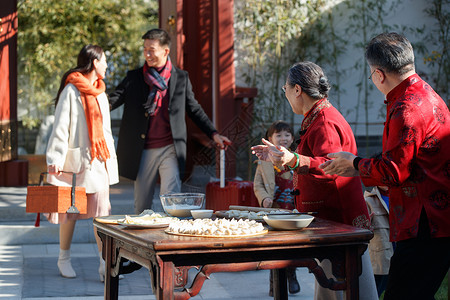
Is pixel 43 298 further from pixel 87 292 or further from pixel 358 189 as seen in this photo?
pixel 358 189

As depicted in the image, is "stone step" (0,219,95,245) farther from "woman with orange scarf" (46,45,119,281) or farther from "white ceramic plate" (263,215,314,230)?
"white ceramic plate" (263,215,314,230)

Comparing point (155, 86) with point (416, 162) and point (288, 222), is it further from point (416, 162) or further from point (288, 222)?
point (416, 162)

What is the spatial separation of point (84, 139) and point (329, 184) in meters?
2.38

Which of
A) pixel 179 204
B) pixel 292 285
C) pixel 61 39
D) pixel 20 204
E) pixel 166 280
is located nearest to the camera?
pixel 166 280

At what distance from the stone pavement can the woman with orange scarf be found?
Answer: 305 mm

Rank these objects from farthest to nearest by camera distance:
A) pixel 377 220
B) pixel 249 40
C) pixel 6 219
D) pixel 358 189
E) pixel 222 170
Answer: pixel 249 40, pixel 6 219, pixel 222 170, pixel 377 220, pixel 358 189

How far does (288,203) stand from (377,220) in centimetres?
112

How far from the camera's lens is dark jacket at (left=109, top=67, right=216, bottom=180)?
17.0 ft

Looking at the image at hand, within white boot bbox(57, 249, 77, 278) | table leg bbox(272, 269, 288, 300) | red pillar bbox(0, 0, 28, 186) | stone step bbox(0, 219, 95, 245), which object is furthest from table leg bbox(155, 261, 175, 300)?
red pillar bbox(0, 0, 28, 186)

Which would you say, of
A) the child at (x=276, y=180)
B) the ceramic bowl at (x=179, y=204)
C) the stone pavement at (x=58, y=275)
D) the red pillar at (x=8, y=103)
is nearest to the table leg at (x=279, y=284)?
the ceramic bowl at (x=179, y=204)

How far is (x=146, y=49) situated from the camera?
205 inches

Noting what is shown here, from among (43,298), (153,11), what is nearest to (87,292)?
(43,298)

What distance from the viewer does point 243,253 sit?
2.63 metres

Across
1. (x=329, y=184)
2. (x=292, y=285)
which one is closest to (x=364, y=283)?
(x=329, y=184)
